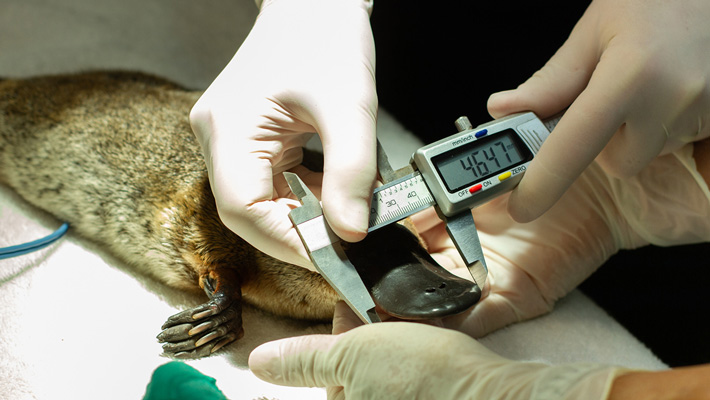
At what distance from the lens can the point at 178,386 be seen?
1.00 metres

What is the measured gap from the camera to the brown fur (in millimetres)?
1680

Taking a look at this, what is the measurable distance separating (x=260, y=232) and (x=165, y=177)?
0.72 m

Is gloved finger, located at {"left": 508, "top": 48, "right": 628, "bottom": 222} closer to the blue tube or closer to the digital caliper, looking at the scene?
→ the digital caliper

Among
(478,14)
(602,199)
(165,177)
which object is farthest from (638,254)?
(165,177)

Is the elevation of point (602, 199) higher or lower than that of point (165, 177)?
lower

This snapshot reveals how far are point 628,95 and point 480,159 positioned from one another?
1.27ft

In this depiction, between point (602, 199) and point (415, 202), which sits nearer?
point (415, 202)

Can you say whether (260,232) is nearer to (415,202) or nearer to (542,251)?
(415,202)

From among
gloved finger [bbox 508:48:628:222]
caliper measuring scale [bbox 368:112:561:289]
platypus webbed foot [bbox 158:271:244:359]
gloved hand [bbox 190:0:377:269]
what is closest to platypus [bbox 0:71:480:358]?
platypus webbed foot [bbox 158:271:244:359]

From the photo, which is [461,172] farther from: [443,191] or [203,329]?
[203,329]

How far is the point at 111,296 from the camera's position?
159cm

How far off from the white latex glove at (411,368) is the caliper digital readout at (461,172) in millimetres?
274

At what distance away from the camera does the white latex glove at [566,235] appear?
1.60 metres

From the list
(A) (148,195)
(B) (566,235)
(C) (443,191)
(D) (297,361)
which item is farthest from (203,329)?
(B) (566,235)
